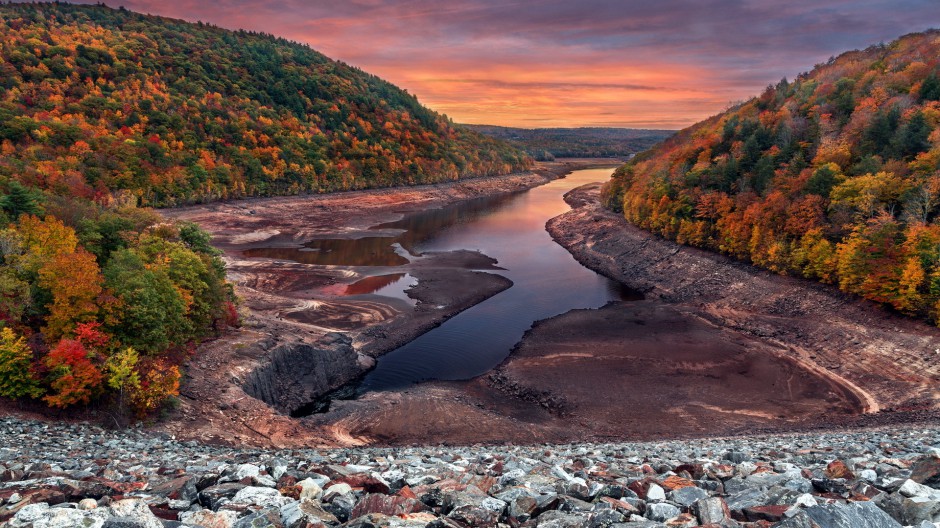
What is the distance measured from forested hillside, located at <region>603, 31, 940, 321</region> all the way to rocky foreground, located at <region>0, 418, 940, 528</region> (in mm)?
39590

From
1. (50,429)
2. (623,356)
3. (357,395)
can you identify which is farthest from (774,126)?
(50,429)

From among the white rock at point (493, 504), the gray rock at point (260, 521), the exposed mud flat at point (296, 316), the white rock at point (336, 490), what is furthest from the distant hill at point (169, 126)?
the white rock at point (493, 504)

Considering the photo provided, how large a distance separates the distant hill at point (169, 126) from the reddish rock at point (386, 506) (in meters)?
62.6

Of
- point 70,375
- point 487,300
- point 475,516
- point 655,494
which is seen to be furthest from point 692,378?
point 70,375

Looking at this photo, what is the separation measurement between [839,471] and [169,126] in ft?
502

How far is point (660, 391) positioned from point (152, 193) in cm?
11018

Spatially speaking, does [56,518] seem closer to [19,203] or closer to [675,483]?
[675,483]

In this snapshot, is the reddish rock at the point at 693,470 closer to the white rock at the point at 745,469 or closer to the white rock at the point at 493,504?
the white rock at the point at 745,469

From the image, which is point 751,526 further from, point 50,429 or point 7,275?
point 7,275

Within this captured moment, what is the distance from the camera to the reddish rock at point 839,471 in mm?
12856

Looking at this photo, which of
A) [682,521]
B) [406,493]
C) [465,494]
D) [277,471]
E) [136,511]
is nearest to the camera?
[136,511]

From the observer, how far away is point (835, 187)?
55.9 m

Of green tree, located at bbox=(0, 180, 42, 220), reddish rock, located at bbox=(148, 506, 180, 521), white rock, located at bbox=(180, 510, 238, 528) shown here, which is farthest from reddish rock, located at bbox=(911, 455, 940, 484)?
green tree, located at bbox=(0, 180, 42, 220)

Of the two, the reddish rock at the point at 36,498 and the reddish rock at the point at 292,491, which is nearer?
the reddish rock at the point at 36,498
